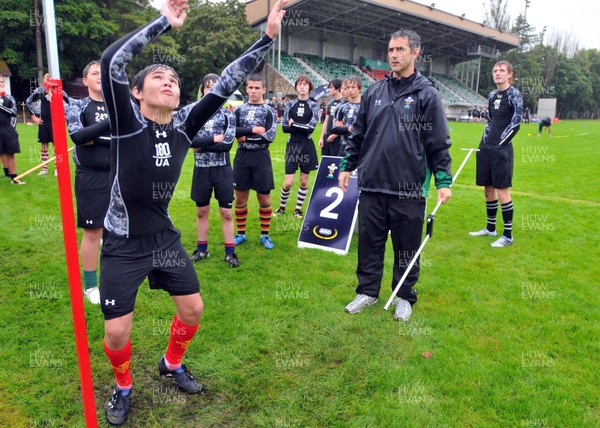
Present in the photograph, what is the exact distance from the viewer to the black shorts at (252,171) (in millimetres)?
6328

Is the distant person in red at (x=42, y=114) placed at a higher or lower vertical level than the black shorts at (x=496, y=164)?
higher

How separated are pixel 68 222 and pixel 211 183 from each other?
10.9ft

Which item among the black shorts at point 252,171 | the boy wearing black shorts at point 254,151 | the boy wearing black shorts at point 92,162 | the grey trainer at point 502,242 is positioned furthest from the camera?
the grey trainer at point 502,242

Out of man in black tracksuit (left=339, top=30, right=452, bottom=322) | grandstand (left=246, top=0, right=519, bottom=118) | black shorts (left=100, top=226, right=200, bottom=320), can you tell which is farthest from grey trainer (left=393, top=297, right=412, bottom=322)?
grandstand (left=246, top=0, right=519, bottom=118)

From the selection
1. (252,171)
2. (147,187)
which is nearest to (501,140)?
(252,171)

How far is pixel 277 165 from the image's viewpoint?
1389 centimetres

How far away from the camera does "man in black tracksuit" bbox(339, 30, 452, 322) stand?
425 cm

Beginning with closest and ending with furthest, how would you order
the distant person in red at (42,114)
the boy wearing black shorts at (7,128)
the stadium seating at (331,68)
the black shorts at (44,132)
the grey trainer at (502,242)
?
the grey trainer at (502,242) → the boy wearing black shorts at (7,128) → the distant person in red at (42,114) → the black shorts at (44,132) → the stadium seating at (331,68)

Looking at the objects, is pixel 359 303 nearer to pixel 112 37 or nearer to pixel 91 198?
pixel 91 198

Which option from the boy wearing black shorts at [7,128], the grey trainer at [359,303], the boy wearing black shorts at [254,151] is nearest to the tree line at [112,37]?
the boy wearing black shorts at [7,128]

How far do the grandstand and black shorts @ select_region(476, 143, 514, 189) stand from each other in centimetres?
3388

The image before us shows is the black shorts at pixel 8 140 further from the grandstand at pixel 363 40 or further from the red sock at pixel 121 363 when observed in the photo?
the grandstand at pixel 363 40

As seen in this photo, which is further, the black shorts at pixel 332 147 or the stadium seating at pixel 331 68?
the stadium seating at pixel 331 68

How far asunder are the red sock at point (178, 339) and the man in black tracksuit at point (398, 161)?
1865mm
